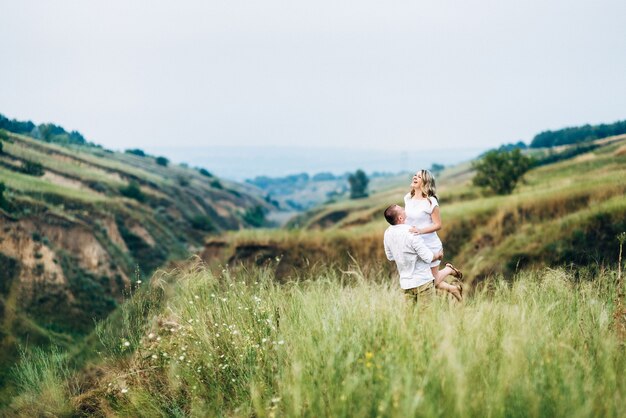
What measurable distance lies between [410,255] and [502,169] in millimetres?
31319

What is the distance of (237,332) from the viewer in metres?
5.22

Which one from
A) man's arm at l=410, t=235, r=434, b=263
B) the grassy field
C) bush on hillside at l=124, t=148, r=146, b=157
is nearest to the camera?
the grassy field

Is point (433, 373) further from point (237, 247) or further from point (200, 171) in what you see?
point (200, 171)

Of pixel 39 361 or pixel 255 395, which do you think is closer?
pixel 255 395

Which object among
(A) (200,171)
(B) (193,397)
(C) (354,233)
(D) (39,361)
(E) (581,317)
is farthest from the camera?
(A) (200,171)

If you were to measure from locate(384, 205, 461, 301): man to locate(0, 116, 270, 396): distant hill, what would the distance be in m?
5.50

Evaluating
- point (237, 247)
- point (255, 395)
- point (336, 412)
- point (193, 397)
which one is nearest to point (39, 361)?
point (193, 397)

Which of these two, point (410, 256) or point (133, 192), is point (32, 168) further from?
point (410, 256)

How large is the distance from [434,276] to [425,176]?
1267 mm

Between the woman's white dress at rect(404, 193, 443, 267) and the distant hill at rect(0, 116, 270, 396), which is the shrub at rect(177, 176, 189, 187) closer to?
the distant hill at rect(0, 116, 270, 396)

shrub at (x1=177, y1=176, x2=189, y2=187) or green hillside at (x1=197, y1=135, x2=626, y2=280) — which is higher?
shrub at (x1=177, y1=176, x2=189, y2=187)

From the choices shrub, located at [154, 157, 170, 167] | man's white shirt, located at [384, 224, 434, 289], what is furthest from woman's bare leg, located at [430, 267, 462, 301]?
shrub, located at [154, 157, 170, 167]

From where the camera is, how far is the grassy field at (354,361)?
3346 millimetres

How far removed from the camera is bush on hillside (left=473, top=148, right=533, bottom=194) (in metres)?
34.8
